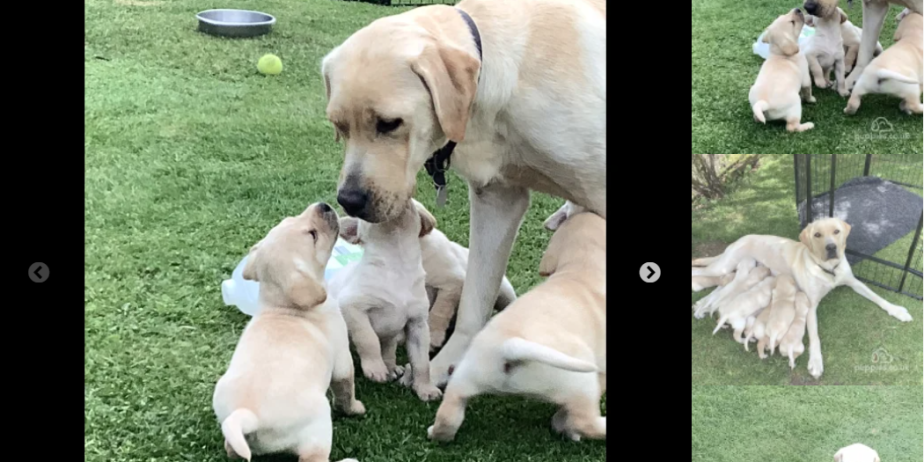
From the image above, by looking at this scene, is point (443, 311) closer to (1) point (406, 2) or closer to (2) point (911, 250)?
(1) point (406, 2)

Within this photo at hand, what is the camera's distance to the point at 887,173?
1.27 m

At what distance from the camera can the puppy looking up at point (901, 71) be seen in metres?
1.25

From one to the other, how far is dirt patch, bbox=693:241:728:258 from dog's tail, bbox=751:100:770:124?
166 mm

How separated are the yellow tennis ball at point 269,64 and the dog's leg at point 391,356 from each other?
0.41 metres

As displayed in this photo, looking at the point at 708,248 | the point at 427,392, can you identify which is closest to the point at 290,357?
the point at 427,392

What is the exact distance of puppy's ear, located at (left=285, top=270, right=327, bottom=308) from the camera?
1.30m

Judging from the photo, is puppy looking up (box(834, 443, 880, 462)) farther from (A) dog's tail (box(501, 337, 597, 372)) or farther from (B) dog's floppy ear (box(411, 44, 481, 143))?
(B) dog's floppy ear (box(411, 44, 481, 143))

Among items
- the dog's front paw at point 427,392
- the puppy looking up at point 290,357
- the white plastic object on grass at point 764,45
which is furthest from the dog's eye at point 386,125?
the white plastic object on grass at point 764,45

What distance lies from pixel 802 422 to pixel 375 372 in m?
0.56

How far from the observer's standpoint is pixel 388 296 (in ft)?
4.77

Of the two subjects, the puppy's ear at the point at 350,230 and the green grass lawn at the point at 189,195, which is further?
the puppy's ear at the point at 350,230

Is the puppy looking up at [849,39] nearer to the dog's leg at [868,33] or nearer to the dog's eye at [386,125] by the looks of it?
the dog's leg at [868,33]

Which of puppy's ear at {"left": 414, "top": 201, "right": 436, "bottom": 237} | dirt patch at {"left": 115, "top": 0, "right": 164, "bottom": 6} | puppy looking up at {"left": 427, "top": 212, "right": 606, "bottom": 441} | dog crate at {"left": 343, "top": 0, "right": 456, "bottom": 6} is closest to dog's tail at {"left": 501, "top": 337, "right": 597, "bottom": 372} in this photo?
puppy looking up at {"left": 427, "top": 212, "right": 606, "bottom": 441}
